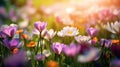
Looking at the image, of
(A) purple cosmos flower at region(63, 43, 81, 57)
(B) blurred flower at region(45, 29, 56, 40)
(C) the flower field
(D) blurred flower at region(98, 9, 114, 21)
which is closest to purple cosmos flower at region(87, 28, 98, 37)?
(C) the flower field

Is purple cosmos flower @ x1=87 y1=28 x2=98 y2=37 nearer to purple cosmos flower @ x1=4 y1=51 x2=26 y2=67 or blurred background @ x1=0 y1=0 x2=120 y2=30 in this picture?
blurred background @ x1=0 y1=0 x2=120 y2=30

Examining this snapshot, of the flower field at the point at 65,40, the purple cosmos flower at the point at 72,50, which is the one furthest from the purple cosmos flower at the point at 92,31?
the purple cosmos flower at the point at 72,50

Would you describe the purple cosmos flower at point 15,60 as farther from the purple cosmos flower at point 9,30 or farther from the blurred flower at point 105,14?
the blurred flower at point 105,14

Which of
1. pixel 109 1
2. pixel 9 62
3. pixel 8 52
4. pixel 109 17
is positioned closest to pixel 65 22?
pixel 109 17

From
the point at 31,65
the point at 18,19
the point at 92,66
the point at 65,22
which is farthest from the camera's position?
the point at 18,19

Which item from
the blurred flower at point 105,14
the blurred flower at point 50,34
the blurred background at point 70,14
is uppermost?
the blurred flower at point 50,34

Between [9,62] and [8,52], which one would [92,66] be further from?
[9,62]

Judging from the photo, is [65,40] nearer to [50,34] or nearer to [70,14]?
[50,34]

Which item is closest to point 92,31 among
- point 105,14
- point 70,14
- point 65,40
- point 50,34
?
point 50,34
